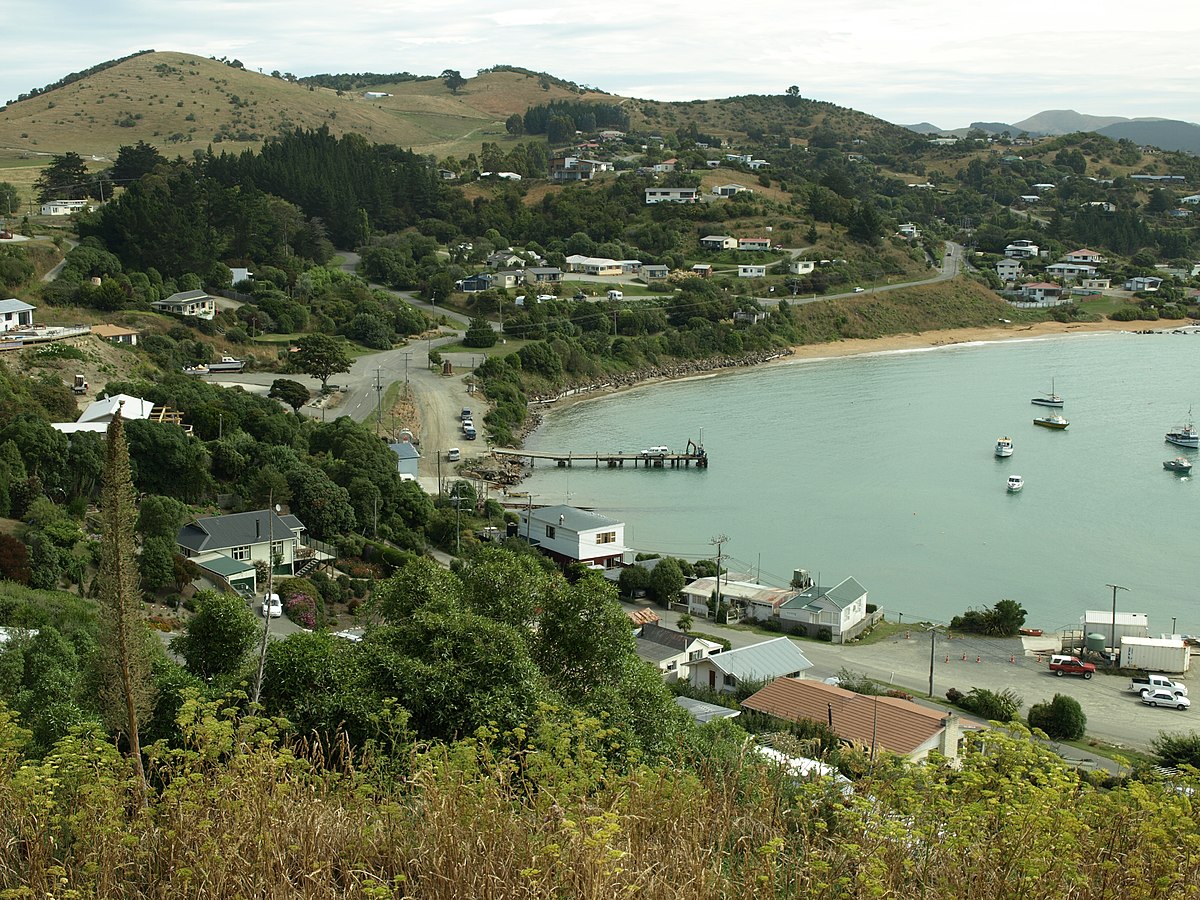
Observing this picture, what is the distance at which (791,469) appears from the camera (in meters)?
20.5

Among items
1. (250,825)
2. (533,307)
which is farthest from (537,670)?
(533,307)

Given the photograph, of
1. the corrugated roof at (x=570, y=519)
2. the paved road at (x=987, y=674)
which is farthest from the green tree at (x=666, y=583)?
the corrugated roof at (x=570, y=519)

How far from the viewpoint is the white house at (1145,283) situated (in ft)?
129

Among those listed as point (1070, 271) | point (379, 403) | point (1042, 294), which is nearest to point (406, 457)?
point (379, 403)

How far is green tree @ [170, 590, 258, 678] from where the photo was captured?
5.71 m

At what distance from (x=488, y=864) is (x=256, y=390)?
1912cm

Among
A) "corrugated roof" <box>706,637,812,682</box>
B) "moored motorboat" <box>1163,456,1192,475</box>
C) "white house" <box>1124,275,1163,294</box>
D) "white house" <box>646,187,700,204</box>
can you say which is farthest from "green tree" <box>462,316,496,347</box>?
"white house" <box>1124,275,1163,294</box>

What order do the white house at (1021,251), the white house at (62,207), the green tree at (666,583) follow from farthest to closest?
the white house at (1021,251) → the white house at (62,207) → the green tree at (666,583)

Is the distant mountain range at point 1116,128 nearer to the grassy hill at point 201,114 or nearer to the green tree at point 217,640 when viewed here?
the grassy hill at point 201,114

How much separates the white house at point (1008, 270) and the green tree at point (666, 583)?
31.0 metres

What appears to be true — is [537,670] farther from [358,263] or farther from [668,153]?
[668,153]

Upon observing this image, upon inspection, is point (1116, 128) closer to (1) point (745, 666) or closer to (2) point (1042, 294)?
(2) point (1042, 294)

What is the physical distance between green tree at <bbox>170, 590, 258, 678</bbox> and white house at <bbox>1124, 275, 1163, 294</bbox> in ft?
129

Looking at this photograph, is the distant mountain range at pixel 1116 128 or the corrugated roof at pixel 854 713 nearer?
the corrugated roof at pixel 854 713
